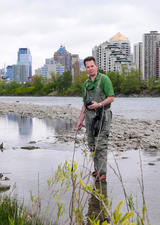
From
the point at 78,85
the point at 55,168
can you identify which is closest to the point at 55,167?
the point at 55,168

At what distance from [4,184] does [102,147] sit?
1717 millimetres

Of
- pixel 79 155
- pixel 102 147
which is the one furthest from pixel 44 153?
pixel 102 147

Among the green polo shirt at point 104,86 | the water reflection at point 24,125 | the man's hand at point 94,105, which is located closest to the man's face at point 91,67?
the green polo shirt at point 104,86

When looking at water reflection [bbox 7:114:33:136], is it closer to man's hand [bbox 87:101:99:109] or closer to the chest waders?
the chest waders

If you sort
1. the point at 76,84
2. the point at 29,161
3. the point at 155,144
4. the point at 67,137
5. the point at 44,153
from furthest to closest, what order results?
1. the point at 76,84
2. the point at 67,137
3. the point at 155,144
4. the point at 44,153
5. the point at 29,161

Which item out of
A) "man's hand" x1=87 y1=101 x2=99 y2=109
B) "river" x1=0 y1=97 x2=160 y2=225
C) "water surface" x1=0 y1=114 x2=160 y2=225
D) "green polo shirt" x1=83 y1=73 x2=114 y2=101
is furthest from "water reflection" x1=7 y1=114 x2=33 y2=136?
"man's hand" x1=87 y1=101 x2=99 y2=109

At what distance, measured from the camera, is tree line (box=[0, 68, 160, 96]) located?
428 feet

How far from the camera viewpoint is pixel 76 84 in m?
153

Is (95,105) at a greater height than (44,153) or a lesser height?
greater

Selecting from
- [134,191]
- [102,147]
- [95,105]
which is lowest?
[134,191]

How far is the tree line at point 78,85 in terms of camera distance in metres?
130

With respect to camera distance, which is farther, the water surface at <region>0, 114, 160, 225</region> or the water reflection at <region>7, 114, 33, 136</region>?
the water reflection at <region>7, 114, 33, 136</region>

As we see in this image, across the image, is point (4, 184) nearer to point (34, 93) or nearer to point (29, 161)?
point (29, 161)

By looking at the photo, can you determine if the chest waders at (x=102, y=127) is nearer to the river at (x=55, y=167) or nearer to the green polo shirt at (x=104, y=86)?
the green polo shirt at (x=104, y=86)
